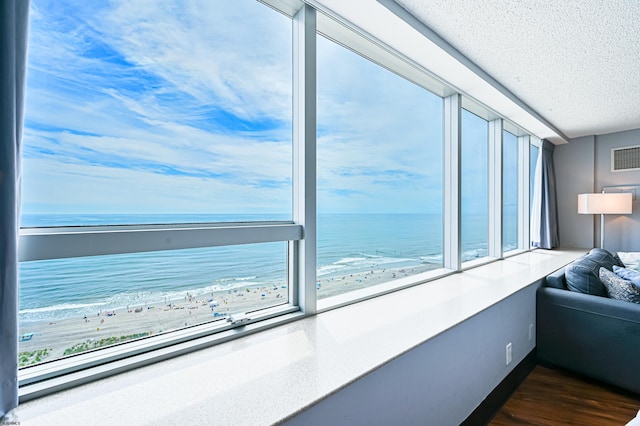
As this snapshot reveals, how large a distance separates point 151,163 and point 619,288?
3080 millimetres

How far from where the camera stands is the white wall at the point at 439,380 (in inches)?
43.9

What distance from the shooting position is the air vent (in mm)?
4523

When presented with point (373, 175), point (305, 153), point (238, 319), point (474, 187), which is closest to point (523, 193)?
point (474, 187)

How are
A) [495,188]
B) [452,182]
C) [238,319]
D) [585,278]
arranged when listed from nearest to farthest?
1. [238,319]
2. [585,278]
3. [452,182]
4. [495,188]

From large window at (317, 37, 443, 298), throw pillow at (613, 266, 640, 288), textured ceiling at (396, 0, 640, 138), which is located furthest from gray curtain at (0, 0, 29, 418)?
throw pillow at (613, 266, 640, 288)

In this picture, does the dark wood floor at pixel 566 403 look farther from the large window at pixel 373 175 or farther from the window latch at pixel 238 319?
the window latch at pixel 238 319

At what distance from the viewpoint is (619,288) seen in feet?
7.42

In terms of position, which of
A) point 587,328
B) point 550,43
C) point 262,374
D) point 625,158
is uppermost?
point 550,43

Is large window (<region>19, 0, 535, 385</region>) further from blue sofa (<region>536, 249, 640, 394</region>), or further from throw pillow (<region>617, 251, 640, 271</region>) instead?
throw pillow (<region>617, 251, 640, 271</region>)

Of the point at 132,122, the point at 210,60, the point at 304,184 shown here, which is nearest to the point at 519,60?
the point at 304,184

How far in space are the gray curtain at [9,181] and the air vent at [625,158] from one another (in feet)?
21.3

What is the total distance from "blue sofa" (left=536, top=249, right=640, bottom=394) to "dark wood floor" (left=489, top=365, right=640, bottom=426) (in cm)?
9

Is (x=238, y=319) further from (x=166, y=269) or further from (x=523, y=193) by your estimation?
(x=523, y=193)

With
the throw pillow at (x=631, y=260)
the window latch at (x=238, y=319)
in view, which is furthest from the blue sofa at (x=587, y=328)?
the window latch at (x=238, y=319)
